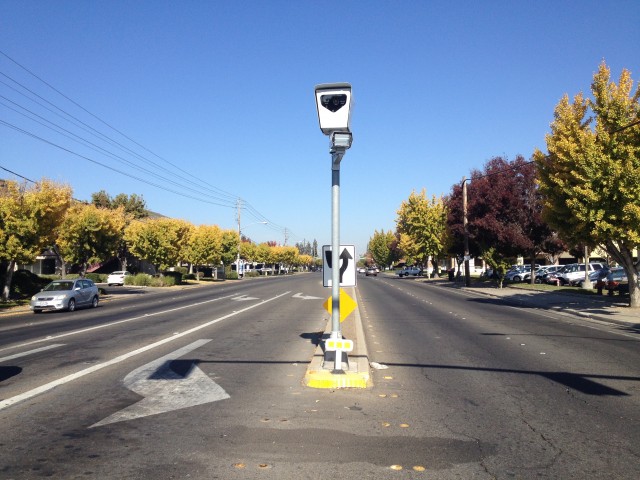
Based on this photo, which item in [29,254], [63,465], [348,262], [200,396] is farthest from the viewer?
[29,254]

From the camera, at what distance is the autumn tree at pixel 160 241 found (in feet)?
146

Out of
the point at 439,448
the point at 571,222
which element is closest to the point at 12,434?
the point at 439,448

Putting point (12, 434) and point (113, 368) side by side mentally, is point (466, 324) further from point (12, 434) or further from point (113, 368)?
point (12, 434)

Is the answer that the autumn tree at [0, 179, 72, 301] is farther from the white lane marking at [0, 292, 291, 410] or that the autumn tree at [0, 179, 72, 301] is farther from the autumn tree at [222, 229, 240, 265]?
the autumn tree at [222, 229, 240, 265]

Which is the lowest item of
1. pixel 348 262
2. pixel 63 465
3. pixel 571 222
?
pixel 63 465

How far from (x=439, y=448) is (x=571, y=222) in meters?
17.6

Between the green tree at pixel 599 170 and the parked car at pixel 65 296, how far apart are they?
20.8 meters

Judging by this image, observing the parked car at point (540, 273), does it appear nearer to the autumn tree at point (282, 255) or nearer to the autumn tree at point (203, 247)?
the autumn tree at point (203, 247)

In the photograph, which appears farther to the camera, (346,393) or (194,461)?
(346,393)

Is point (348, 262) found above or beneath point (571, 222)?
beneath

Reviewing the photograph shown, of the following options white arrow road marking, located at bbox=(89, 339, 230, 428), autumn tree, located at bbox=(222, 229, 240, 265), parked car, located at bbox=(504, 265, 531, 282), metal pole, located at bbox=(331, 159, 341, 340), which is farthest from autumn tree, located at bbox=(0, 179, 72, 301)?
autumn tree, located at bbox=(222, 229, 240, 265)

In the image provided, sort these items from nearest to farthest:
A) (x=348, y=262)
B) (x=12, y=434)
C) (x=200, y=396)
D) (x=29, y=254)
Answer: (x=12, y=434)
(x=200, y=396)
(x=348, y=262)
(x=29, y=254)

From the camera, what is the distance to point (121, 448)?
535cm

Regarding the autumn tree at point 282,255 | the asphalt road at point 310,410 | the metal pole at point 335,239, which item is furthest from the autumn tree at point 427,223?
the autumn tree at point 282,255
